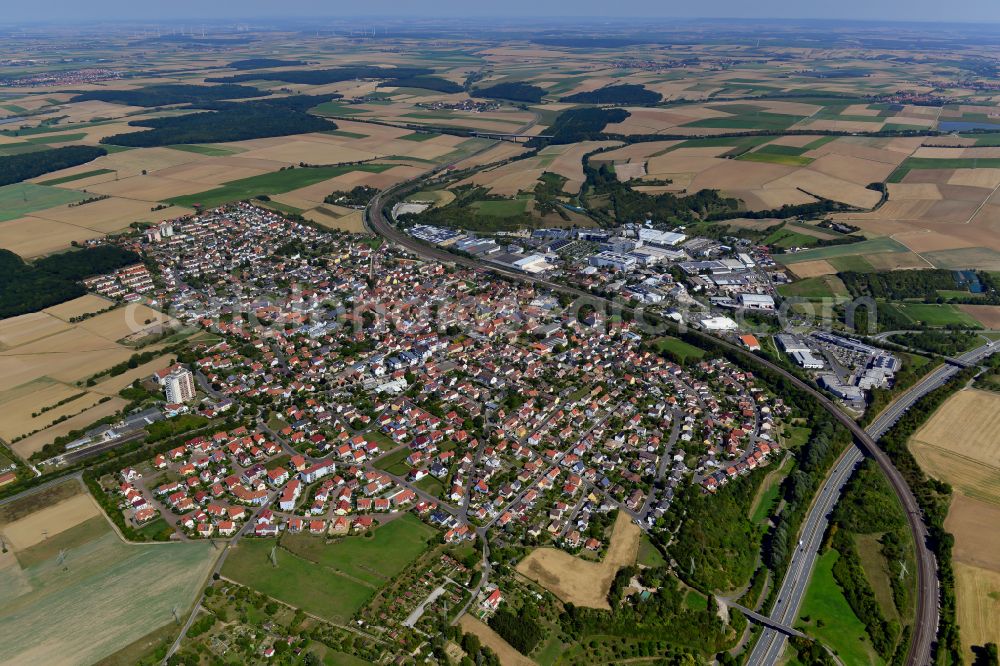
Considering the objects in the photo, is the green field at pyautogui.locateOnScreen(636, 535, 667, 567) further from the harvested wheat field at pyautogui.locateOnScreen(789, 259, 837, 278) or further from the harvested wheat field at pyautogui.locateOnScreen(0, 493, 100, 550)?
the harvested wheat field at pyautogui.locateOnScreen(789, 259, 837, 278)

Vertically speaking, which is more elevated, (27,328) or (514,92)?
(514,92)

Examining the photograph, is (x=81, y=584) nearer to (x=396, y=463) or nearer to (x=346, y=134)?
(x=396, y=463)

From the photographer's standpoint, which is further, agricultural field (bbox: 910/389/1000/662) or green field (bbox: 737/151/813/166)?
green field (bbox: 737/151/813/166)

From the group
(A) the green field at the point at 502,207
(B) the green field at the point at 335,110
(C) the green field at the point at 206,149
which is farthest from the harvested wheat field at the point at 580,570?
(B) the green field at the point at 335,110

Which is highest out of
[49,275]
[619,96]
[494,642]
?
[619,96]

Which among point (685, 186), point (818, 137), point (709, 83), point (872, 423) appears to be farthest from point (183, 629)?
point (709, 83)

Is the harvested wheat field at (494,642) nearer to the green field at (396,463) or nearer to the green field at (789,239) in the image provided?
the green field at (396,463)

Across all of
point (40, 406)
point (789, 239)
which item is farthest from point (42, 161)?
point (789, 239)

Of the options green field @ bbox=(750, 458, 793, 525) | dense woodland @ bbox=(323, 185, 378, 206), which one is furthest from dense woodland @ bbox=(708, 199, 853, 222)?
green field @ bbox=(750, 458, 793, 525)
